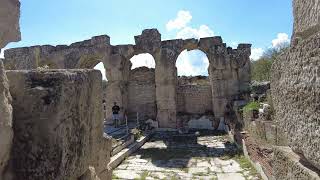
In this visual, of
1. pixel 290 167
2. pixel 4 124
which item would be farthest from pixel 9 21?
pixel 290 167

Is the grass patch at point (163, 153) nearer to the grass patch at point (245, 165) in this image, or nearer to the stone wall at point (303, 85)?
the grass patch at point (245, 165)

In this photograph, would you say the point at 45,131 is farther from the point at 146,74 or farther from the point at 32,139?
the point at 146,74

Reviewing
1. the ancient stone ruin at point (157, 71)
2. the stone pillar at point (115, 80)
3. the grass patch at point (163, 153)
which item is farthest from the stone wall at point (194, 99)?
the grass patch at point (163, 153)

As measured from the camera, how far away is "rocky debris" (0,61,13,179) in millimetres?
2152

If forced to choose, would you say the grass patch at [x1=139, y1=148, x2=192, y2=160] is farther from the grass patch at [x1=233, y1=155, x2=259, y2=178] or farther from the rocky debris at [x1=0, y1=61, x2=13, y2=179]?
the rocky debris at [x1=0, y1=61, x2=13, y2=179]

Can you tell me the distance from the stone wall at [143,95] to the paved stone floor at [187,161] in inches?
203

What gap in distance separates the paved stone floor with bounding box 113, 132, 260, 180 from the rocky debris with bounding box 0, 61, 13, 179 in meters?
7.22

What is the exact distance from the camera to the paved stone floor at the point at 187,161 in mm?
9391

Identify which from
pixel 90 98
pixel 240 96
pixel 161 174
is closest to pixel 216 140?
pixel 240 96

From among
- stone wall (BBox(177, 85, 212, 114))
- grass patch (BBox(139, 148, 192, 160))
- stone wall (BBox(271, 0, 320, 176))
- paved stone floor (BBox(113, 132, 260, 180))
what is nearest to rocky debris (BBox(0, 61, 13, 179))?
stone wall (BBox(271, 0, 320, 176))

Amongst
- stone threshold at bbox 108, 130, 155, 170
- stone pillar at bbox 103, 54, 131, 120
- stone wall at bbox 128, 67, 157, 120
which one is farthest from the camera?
stone wall at bbox 128, 67, 157, 120

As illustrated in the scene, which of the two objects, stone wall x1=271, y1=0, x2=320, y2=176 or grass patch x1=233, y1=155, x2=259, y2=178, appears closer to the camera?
stone wall x1=271, y1=0, x2=320, y2=176

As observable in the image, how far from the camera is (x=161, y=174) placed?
955 cm

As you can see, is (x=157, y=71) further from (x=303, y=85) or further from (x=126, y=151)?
(x=303, y=85)
